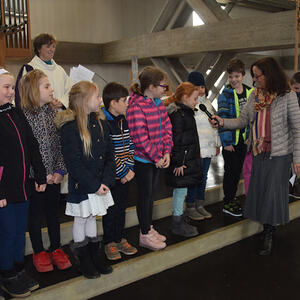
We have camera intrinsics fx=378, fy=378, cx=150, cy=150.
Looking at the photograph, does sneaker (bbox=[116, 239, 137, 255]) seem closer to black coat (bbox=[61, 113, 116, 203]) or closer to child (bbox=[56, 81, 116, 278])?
child (bbox=[56, 81, 116, 278])

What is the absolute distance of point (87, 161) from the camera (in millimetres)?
2223

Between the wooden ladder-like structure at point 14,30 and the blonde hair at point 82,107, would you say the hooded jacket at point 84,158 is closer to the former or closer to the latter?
the blonde hair at point 82,107

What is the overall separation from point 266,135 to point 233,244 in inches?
39.4

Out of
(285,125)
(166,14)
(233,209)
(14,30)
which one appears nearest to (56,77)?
(285,125)

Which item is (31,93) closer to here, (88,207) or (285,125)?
(88,207)

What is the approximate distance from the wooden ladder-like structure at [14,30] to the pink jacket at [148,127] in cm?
298

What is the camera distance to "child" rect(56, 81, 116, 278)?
218 cm

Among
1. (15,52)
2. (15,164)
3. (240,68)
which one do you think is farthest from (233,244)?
(15,52)

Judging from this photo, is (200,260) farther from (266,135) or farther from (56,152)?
(56,152)

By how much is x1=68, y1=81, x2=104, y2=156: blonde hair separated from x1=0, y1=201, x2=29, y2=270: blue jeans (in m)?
0.48

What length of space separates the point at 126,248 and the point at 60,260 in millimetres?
484

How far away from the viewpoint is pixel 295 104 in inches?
109

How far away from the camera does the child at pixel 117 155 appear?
97.4 inches

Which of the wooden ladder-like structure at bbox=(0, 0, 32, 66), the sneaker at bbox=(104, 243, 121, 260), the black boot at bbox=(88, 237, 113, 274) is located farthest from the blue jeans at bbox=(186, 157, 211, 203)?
the wooden ladder-like structure at bbox=(0, 0, 32, 66)
